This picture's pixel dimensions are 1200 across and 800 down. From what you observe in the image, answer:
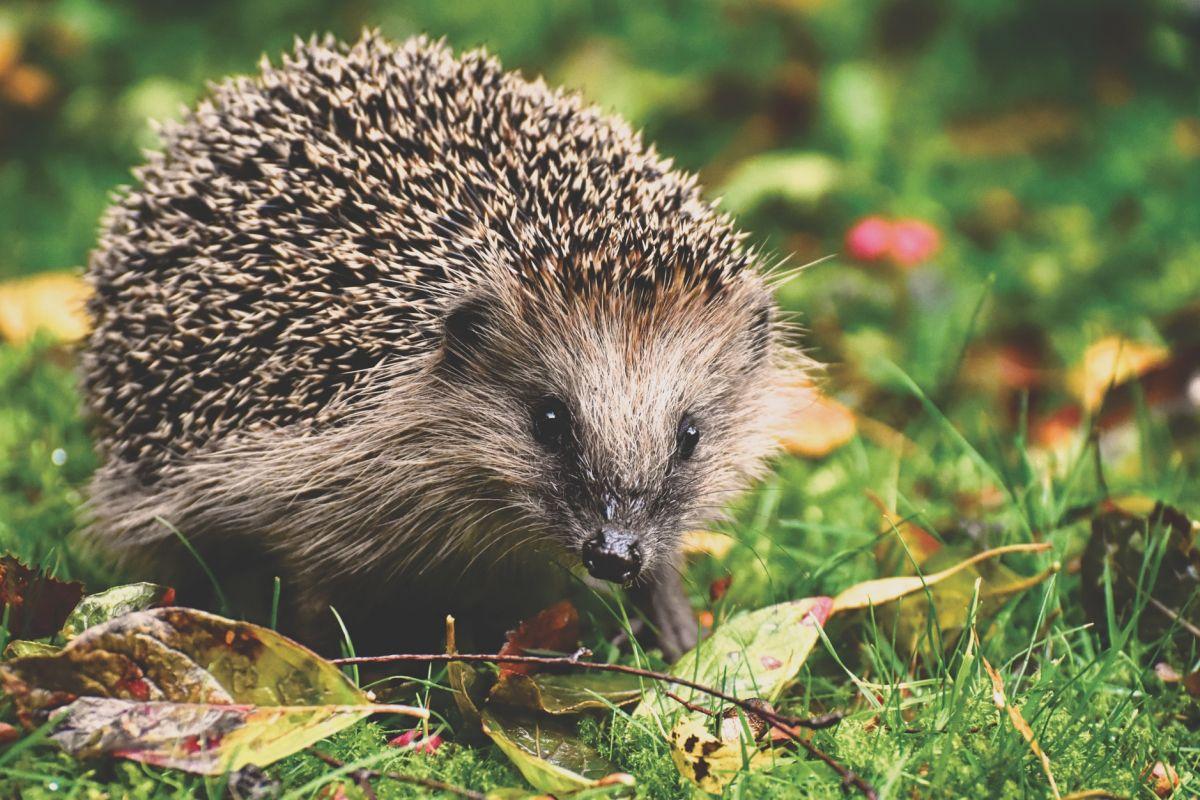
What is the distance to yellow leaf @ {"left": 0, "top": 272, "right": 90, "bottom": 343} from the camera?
443 cm

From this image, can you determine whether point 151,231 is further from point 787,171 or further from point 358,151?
point 787,171

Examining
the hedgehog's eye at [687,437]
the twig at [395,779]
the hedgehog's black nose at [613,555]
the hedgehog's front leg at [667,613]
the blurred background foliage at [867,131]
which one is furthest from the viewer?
the blurred background foliage at [867,131]

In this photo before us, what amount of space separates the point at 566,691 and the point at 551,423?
649mm

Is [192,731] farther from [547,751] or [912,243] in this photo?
[912,243]

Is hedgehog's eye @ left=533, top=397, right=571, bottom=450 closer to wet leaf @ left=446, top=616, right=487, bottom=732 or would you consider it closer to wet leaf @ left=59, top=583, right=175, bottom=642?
wet leaf @ left=446, top=616, right=487, bottom=732

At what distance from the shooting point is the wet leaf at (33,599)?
2422 millimetres

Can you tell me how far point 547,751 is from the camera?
240 cm

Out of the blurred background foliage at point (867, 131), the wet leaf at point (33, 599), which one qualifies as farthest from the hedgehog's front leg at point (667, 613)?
the blurred background foliage at point (867, 131)

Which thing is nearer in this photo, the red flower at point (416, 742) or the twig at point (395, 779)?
the twig at point (395, 779)

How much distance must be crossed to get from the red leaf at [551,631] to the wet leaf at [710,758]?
0.50 meters

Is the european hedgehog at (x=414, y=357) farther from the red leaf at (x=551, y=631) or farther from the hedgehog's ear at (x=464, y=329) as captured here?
the red leaf at (x=551, y=631)

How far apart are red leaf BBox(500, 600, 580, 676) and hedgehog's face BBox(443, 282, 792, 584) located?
0.17 metres

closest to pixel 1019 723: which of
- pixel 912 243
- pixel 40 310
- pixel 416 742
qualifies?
pixel 416 742

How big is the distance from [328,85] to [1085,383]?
9.55ft
